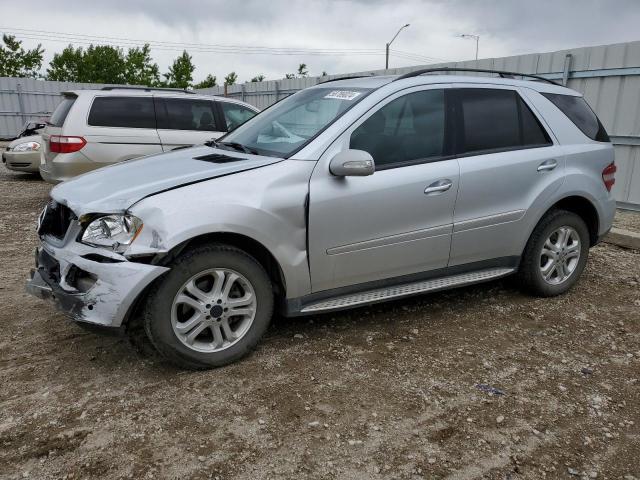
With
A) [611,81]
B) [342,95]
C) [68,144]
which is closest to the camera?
[342,95]

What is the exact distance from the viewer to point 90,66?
4719cm

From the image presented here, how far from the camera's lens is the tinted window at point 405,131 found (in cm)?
360

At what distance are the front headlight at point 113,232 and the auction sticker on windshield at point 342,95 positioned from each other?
172 centimetres

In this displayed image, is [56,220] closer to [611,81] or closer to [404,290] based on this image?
[404,290]

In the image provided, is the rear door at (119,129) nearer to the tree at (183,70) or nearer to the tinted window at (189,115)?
the tinted window at (189,115)

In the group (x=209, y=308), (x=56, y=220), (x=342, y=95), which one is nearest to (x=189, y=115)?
(x=342, y=95)

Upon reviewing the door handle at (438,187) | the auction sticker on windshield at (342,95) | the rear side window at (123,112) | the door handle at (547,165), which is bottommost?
the door handle at (438,187)

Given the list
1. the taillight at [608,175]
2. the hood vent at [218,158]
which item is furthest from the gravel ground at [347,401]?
the hood vent at [218,158]

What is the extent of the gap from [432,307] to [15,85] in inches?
967

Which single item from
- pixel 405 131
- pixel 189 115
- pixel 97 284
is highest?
pixel 405 131

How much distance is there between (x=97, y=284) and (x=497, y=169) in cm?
288

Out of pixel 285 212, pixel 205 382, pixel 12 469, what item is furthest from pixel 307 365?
pixel 12 469

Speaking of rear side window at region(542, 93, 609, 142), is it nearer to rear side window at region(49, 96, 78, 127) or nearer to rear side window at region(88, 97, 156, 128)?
rear side window at region(88, 97, 156, 128)

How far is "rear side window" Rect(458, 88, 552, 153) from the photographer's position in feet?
13.2
